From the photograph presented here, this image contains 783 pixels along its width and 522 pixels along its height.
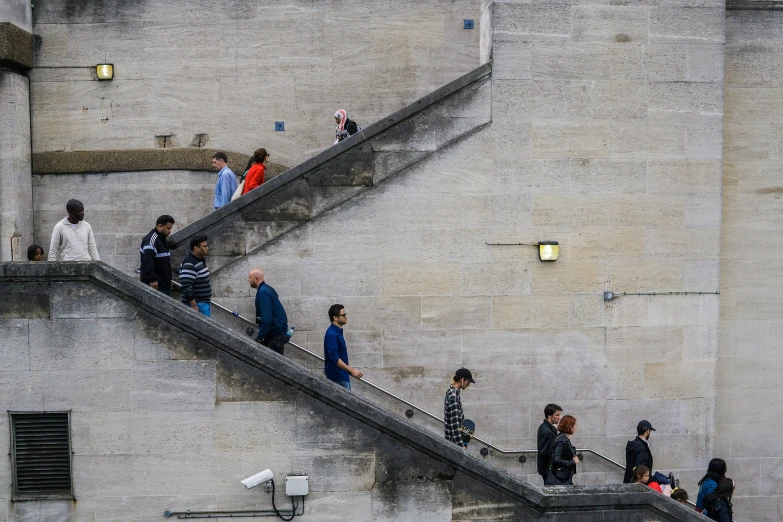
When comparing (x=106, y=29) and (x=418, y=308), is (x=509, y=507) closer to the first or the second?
(x=418, y=308)

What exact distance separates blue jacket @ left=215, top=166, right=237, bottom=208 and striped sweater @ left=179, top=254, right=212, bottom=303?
198 centimetres

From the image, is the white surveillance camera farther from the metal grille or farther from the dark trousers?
the dark trousers

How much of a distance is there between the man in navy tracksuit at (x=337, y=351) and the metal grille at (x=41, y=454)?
3.22 meters

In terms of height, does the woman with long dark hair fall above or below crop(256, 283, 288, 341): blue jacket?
below

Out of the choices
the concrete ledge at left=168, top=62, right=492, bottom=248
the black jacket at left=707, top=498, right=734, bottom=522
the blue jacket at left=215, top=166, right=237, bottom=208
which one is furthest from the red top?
the black jacket at left=707, top=498, right=734, bottom=522

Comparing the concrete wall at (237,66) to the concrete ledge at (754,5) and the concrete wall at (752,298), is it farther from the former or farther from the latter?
the concrete wall at (752,298)

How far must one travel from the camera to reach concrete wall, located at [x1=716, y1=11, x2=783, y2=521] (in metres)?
14.5

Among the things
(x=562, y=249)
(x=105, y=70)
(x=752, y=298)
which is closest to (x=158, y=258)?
(x=105, y=70)

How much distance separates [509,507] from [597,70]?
21.1 ft

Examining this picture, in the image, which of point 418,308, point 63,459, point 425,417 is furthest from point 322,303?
point 63,459

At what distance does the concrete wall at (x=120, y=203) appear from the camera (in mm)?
14953

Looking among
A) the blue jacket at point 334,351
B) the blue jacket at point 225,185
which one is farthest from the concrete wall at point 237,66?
the blue jacket at point 334,351

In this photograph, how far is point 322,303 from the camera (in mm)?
13008

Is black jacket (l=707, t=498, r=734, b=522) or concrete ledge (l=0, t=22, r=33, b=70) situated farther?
concrete ledge (l=0, t=22, r=33, b=70)
